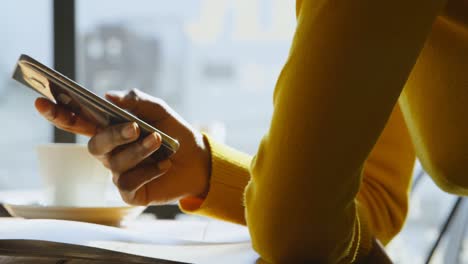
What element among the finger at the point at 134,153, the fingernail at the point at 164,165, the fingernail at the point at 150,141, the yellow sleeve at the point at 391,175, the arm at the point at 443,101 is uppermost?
the arm at the point at 443,101

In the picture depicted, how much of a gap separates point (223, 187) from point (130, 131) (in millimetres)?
199

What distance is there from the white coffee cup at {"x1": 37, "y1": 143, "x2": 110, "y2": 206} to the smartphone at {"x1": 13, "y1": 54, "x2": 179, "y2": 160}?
0.56 ft

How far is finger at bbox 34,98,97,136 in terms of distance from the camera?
2.43 feet

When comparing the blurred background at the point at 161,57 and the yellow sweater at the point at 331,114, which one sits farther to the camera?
the blurred background at the point at 161,57

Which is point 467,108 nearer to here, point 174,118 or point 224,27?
point 174,118

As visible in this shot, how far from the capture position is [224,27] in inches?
89.3

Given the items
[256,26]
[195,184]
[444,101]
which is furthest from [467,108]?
[256,26]

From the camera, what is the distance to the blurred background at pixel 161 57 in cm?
215

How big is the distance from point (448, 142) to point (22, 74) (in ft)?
1.46

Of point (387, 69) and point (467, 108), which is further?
point (467, 108)

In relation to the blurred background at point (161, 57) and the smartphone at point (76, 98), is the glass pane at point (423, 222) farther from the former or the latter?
the smartphone at point (76, 98)

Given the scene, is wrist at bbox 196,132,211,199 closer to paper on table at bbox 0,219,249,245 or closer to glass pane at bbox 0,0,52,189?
paper on table at bbox 0,219,249,245

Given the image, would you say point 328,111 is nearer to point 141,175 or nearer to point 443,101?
point 443,101

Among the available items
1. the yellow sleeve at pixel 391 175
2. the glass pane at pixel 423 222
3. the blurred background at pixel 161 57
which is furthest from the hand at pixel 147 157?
the glass pane at pixel 423 222
